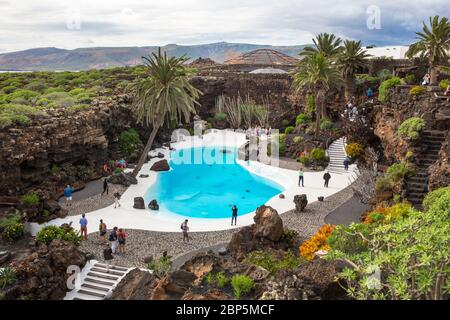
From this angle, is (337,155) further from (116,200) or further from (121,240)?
(121,240)

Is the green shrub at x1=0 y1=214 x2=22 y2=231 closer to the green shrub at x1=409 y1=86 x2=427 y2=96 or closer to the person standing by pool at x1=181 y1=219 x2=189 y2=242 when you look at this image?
the person standing by pool at x1=181 y1=219 x2=189 y2=242

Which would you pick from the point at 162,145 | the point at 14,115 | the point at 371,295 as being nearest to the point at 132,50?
the point at 162,145

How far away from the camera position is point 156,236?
66.6 feet

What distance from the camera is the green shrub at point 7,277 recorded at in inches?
570

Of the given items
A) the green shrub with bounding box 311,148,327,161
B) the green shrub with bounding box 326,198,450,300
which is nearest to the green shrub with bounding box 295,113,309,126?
the green shrub with bounding box 311,148,327,161

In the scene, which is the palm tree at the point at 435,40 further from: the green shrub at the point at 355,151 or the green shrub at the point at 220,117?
the green shrub at the point at 220,117

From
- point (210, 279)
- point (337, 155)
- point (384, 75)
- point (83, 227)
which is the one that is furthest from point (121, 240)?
point (384, 75)

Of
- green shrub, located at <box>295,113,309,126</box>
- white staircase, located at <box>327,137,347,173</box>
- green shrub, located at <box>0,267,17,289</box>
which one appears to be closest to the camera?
green shrub, located at <box>0,267,17,289</box>

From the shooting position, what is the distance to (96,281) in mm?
16266

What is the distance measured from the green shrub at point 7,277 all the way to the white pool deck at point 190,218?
6.15 meters

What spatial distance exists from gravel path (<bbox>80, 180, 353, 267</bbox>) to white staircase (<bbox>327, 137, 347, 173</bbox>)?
9406 millimetres

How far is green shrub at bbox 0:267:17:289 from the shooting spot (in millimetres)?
14484

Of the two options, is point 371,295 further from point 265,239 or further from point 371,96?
point 371,96
